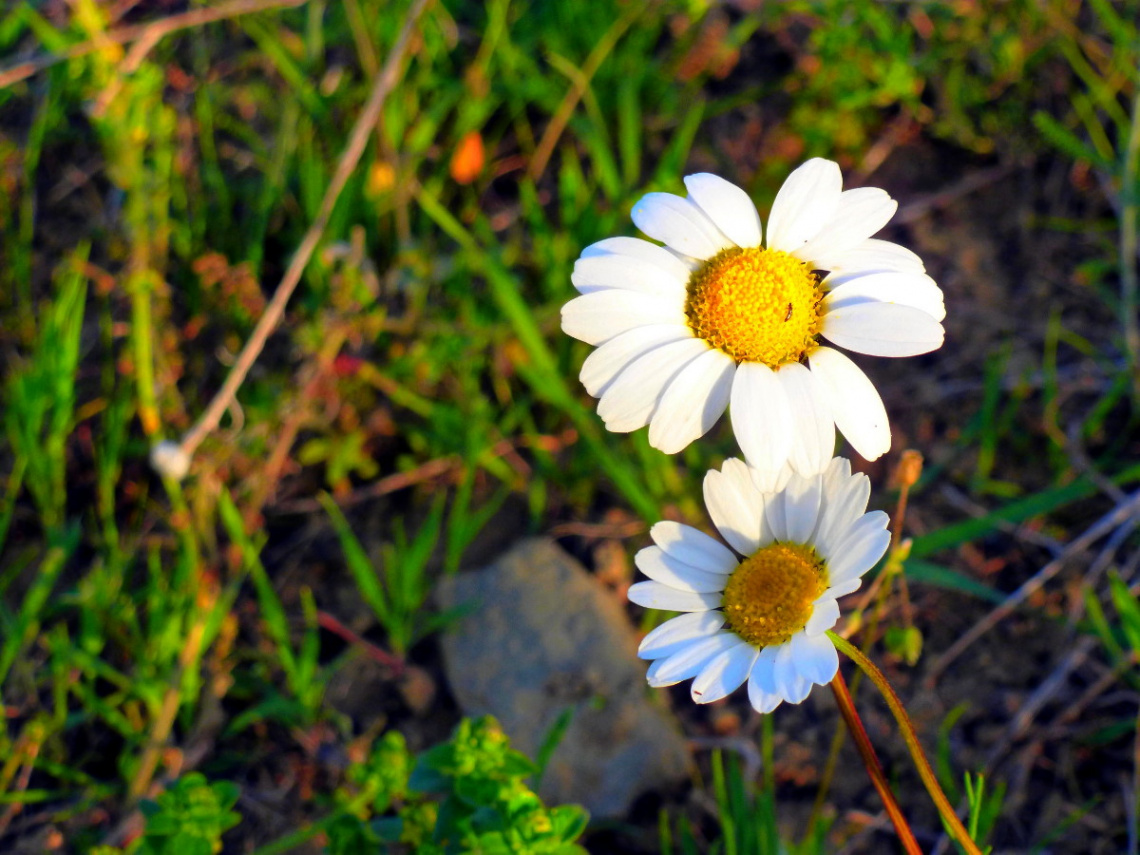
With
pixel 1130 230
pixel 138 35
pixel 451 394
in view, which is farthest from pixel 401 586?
pixel 1130 230

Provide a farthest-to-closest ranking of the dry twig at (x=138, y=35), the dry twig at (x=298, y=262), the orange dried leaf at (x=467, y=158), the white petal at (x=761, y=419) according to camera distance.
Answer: the orange dried leaf at (x=467, y=158)
the dry twig at (x=138, y=35)
the dry twig at (x=298, y=262)
the white petal at (x=761, y=419)

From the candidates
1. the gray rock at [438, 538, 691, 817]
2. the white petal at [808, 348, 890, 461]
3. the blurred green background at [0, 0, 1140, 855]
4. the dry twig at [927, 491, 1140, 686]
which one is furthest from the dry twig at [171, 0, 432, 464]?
the dry twig at [927, 491, 1140, 686]

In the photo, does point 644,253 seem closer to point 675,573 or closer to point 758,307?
point 758,307

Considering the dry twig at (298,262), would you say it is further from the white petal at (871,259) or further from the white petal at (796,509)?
the white petal at (796,509)

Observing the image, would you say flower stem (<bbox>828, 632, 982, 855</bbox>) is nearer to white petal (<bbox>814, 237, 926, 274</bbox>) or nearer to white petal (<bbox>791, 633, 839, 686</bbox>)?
white petal (<bbox>791, 633, 839, 686</bbox>)

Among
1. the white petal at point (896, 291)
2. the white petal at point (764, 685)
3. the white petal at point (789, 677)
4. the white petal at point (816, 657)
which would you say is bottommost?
the white petal at point (764, 685)

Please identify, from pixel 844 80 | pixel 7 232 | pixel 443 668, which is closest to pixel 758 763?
pixel 443 668

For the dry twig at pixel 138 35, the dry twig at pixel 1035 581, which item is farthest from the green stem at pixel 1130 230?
the dry twig at pixel 138 35
